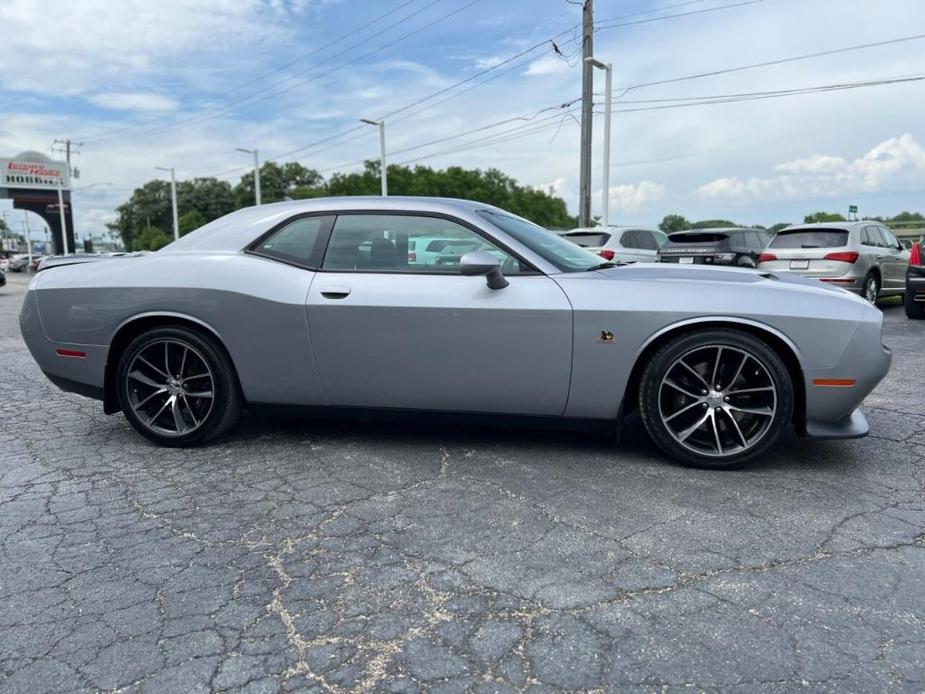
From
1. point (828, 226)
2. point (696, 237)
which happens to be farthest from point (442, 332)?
point (696, 237)

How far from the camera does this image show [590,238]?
45.1ft

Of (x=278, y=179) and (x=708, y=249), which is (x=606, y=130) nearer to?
(x=708, y=249)

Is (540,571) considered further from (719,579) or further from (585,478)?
(585,478)

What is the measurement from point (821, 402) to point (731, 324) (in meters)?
0.57

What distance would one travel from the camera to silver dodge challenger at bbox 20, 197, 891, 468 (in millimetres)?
3363

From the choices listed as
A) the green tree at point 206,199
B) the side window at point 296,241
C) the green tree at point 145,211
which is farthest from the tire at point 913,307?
the green tree at point 145,211

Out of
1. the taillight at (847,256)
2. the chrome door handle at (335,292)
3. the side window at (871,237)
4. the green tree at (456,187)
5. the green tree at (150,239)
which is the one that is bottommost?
the chrome door handle at (335,292)

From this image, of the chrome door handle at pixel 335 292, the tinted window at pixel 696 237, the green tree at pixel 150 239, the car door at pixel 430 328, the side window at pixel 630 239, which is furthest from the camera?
the green tree at pixel 150 239

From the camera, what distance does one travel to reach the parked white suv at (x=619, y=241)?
13555 mm

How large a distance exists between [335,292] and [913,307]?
949 centimetres

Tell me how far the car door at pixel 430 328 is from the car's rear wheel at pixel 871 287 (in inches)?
359

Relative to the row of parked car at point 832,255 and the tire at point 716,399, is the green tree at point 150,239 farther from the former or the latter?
the tire at point 716,399

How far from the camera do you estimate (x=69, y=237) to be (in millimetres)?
71125

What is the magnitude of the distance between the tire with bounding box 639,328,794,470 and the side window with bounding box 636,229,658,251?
460 inches
